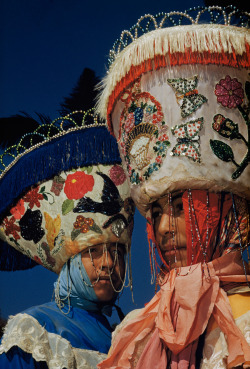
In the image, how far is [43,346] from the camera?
9.23 feet

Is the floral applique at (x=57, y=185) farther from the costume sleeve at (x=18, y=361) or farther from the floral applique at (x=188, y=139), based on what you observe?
the floral applique at (x=188, y=139)

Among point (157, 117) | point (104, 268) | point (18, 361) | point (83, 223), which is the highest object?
point (157, 117)

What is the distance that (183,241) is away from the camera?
2.33 m

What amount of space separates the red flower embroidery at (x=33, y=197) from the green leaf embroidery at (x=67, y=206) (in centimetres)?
17

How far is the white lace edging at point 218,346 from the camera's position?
202cm

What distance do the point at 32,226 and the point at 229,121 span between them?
146cm

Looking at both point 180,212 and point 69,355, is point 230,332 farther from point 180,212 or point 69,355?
point 69,355

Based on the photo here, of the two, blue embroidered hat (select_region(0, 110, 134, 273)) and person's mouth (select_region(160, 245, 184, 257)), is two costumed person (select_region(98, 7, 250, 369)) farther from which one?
blue embroidered hat (select_region(0, 110, 134, 273))

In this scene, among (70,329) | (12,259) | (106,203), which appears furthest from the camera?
(12,259)

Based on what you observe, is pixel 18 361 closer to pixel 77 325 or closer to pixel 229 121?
pixel 77 325

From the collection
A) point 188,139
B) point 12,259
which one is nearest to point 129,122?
point 188,139

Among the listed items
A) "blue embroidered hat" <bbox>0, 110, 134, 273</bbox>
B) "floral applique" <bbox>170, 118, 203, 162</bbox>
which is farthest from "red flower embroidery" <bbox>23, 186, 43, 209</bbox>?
"floral applique" <bbox>170, 118, 203, 162</bbox>

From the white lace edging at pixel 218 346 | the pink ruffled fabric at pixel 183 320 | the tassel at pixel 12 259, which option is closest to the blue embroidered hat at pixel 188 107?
the pink ruffled fabric at pixel 183 320

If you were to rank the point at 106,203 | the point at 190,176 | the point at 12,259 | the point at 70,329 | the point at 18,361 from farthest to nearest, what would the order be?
the point at 12,259 < the point at 106,203 < the point at 70,329 < the point at 18,361 < the point at 190,176
